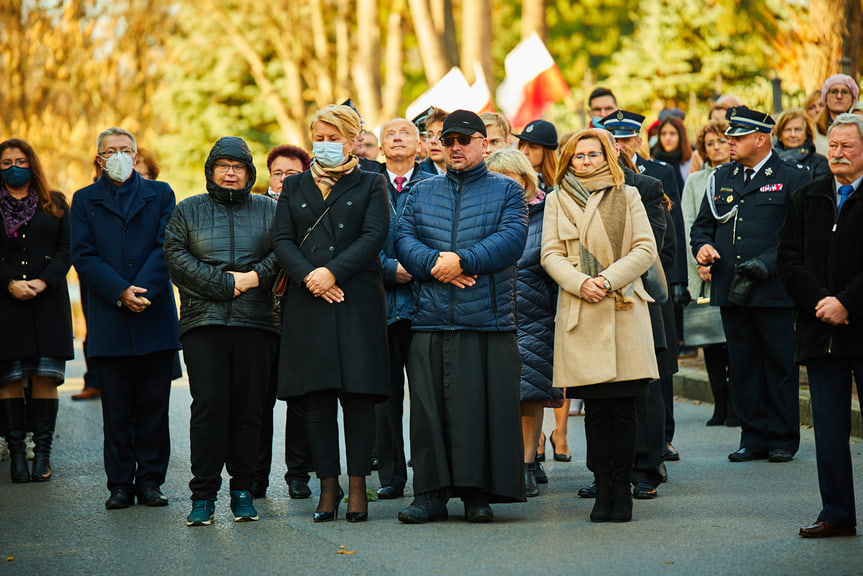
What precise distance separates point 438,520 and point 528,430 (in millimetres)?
1191

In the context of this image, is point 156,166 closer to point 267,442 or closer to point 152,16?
point 267,442

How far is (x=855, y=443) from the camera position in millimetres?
9812

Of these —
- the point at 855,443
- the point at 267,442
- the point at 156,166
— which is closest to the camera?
the point at 267,442

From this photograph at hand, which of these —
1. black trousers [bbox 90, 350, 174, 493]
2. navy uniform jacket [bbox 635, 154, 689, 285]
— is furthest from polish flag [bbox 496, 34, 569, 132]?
black trousers [bbox 90, 350, 174, 493]

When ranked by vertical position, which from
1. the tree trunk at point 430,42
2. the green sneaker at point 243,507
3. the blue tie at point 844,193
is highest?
the tree trunk at point 430,42

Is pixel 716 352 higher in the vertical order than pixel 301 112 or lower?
lower

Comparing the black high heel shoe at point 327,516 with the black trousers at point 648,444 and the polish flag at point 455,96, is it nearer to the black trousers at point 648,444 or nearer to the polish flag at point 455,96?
the black trousers at point 648,444

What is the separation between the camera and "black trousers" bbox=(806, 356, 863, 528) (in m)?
6.71

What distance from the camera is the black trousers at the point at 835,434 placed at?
6.71 m

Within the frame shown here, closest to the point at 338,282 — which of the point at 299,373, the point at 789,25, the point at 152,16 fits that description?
the point at 299,373

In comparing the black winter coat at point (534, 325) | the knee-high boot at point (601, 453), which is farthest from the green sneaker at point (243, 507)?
the knee-high boot at point (601, 453)

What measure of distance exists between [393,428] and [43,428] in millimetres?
2780

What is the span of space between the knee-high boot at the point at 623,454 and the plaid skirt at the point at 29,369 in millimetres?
4283

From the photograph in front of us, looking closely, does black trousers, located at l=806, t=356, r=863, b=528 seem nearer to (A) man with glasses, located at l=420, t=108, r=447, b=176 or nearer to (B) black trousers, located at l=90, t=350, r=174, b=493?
(A) man with glasses, located at l=420, t=108, r=447, b=176
